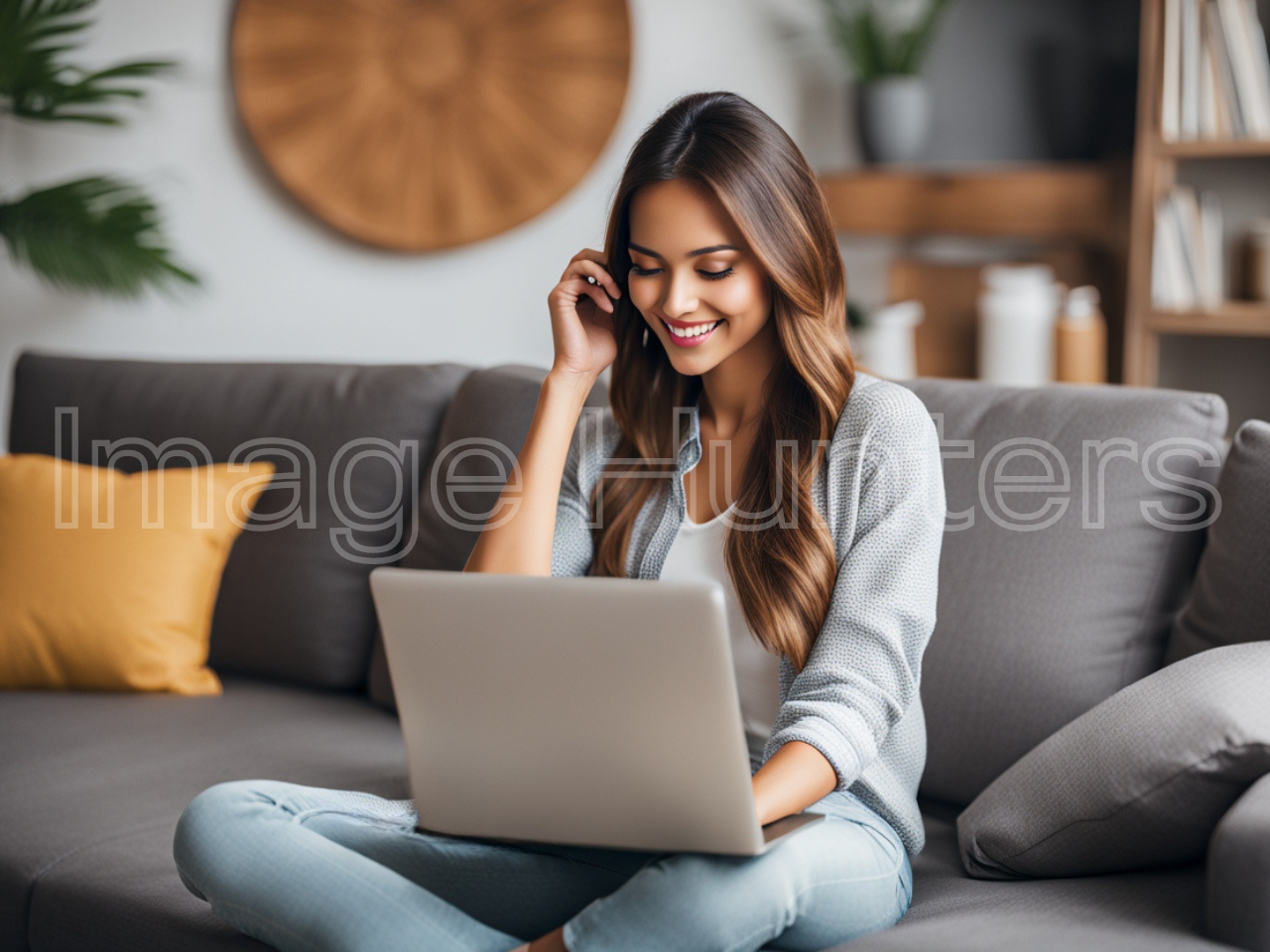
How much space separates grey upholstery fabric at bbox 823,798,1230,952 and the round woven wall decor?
6.89ft

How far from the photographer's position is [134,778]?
5.18ft

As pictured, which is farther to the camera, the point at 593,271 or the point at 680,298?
the point at 593,271

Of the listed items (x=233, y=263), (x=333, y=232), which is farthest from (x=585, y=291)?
(x=233, y=263)

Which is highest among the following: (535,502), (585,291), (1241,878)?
(585,291)

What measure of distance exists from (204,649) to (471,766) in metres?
1.08

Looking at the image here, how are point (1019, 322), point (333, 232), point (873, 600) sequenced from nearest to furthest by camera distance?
point (873, 600) < point (1019, 322) < point (333, 232)

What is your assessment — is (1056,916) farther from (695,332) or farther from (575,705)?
(695,332)

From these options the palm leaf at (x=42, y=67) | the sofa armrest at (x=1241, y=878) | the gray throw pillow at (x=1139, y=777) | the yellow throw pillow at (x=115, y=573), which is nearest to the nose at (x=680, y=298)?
the gray throw pillow at (x=1139, y=777)

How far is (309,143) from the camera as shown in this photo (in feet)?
9.96

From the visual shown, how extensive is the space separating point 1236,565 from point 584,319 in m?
0.79

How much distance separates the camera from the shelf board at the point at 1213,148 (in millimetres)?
2414

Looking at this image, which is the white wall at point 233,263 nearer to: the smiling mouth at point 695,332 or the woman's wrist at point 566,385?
the woman's wrist at point 566,385

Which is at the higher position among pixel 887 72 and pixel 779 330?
pixel 887 72

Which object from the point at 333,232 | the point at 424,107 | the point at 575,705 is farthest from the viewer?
the point at 333,232
